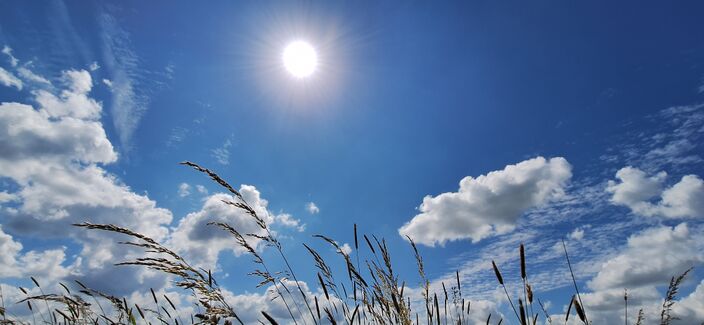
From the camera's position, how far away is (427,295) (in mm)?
3727

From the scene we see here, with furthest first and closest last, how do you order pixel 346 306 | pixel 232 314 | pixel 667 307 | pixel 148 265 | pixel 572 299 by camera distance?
pixel 346 306
pixel 667 307
pixel 148 265
pixel 232 314
pixel 572 299

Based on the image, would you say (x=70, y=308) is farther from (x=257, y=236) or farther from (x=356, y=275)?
(x=356, y=275)

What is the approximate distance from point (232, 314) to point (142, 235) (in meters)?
1.03

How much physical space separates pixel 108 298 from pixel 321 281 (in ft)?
6.45

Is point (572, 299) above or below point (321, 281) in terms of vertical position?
below

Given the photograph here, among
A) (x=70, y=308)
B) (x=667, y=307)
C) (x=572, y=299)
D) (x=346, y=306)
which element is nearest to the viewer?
(x=572, y=299)

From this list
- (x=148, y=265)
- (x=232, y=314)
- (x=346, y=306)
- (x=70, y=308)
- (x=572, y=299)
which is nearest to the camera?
(x=572, y=299)

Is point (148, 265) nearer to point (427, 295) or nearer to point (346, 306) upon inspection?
point (346, 306)

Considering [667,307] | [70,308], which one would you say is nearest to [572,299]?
[667,307]

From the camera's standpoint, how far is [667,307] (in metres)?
3.45

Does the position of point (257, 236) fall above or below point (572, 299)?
above

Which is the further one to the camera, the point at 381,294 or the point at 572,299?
the point at 381,294

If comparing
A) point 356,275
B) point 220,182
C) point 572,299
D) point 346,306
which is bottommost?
point 572,299

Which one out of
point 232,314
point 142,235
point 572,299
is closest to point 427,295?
point 572,299
